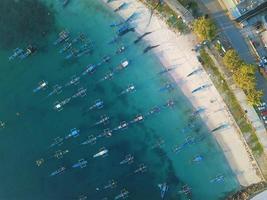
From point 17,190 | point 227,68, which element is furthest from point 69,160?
point 227,68

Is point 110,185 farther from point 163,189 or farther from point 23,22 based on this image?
point 23,22

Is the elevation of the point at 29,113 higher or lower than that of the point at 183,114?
higher

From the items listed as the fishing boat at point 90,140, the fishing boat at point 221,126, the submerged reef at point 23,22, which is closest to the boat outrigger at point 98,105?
the fishing boat at point 90,140

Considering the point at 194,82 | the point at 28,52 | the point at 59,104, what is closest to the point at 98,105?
the point at 59,104

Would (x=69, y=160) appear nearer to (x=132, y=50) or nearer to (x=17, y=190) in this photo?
(x=17, y=190)

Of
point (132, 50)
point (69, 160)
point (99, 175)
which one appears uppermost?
point (132, 50)
